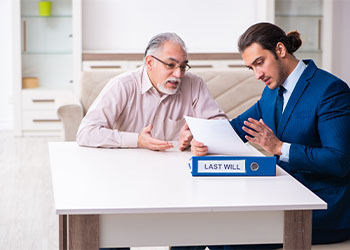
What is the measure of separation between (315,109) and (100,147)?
892 mm

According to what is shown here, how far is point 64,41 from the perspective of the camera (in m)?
6.25

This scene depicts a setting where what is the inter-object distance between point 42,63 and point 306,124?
4542mm

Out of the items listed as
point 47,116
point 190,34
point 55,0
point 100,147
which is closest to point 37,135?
point 47,116

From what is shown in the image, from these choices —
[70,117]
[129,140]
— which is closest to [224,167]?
[129,140]

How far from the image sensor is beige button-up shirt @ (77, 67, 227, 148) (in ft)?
8.63

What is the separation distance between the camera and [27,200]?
3.90m

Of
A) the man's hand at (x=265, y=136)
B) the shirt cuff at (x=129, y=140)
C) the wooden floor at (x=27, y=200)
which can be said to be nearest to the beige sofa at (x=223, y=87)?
the wooden floor at (x=27, y=200)

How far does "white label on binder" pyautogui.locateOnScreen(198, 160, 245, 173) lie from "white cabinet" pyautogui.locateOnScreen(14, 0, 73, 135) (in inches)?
168

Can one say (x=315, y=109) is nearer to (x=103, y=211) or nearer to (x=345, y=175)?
(x=345, y=175)

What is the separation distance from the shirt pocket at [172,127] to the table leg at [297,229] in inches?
44.8

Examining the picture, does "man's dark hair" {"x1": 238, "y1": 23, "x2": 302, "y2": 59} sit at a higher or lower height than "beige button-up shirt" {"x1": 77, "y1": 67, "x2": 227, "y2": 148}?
higher

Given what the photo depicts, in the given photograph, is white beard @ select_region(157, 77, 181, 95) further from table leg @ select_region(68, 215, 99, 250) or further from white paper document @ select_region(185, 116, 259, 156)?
table leg @ select_region(68, 215, 99, 250)

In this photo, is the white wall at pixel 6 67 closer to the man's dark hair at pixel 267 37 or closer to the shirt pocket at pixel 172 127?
the shirt pocket at pixel 172 127

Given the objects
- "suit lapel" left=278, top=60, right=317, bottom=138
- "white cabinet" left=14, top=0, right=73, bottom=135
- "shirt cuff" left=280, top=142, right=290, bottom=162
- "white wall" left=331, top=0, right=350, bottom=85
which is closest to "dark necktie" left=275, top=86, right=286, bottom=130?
"suit lapel" left=278, top=60, right=317, bottom=138
